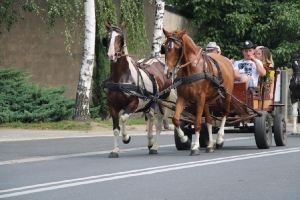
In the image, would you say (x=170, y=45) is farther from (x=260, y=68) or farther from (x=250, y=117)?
(x=260, y=68)

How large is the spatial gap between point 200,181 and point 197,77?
4482 millimetres

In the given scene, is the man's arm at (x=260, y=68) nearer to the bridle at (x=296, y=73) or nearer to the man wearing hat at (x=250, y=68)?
the man wearing hat at (x=250, y=68)

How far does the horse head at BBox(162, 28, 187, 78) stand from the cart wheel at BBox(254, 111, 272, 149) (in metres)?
2.42

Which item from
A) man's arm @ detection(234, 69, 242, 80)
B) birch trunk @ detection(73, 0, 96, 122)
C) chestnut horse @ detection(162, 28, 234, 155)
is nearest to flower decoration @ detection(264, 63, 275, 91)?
man's arm @ detection(234, 69, 242, 80)

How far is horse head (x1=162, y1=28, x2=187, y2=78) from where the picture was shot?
47.1 ft

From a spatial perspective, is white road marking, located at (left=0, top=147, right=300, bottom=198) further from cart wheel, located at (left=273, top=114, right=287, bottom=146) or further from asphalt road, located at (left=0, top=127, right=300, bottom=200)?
cart wheel, located at (left=273, top=114, right=287, bottom=146)

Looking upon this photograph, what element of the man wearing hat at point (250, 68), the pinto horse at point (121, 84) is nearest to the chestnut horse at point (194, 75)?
the pinto horse at point (121, 84)

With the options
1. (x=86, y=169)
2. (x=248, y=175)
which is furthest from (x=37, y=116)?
(x=248, y=175)

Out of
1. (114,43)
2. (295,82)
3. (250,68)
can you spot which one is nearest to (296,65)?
(295,82)

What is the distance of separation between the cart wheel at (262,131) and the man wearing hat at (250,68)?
0.88 metres

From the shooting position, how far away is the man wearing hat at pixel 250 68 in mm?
16984

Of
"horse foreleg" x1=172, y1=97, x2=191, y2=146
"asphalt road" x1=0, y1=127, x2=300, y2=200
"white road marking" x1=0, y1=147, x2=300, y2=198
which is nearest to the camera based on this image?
"asphalt road" x1=0, y1=127, x2=300, y2=200

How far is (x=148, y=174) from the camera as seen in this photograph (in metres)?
11.3

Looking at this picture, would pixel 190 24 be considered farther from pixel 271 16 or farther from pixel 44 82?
pixel 44 82
